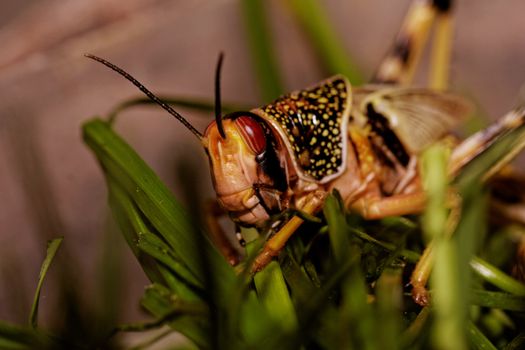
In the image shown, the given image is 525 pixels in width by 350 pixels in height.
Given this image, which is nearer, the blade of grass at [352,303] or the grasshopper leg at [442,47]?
the blade of grass at [352,303]

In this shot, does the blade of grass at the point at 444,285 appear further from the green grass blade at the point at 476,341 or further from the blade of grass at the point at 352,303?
the green grass blade at the point at 476,341

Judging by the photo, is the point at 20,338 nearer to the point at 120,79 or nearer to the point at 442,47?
the point at 120,79

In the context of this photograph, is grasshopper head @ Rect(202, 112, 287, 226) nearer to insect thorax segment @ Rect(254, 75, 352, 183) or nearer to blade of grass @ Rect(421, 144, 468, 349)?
insect thorax segment @ Rect(254, 75, 352, 183)

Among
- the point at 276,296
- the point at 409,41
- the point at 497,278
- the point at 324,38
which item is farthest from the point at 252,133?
the point at 324,38

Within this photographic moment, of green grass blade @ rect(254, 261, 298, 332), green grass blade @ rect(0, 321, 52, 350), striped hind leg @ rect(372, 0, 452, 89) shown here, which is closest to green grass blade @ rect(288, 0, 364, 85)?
striped hind leg @ rect(372, 0, 452, 89)

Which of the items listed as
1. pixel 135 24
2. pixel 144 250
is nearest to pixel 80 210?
pixel 135 24

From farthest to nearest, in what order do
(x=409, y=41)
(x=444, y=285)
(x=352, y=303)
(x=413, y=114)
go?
(x=409, y=41) → (x=413, y=114) → (x=352, y=303) → (x=444, y=285)

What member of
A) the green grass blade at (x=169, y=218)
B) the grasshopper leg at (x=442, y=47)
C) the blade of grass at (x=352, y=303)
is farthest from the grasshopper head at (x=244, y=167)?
the grasshopper leg at (x=442, y=47)

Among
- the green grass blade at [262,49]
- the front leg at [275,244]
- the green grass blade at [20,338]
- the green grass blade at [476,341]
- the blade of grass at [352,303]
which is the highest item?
the green grass blade at [262,49]
